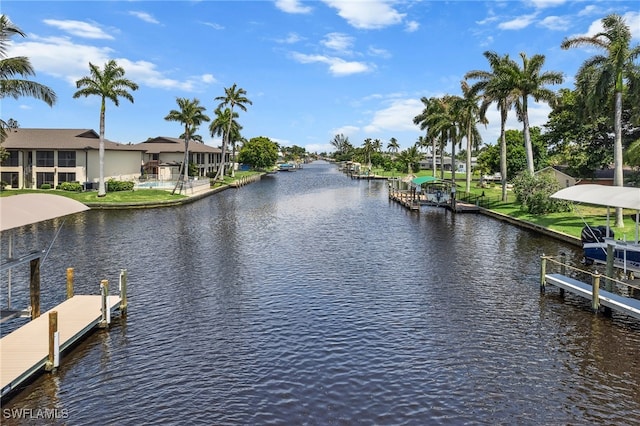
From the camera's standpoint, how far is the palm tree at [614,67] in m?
40.2

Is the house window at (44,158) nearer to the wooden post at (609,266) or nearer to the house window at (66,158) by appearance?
the house window at (66,158)

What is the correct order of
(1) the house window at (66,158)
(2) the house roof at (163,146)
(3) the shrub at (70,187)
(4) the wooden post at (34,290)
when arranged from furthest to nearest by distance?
(2) the house roof at (163,146) → (1) the house window at (66,158) → (3) the shrub at (70,187) → (4) the wooden post at (34,290)

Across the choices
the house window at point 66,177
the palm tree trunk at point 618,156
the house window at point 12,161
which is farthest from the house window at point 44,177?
the palm tree trunk at point 618,156

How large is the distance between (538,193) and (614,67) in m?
13.8

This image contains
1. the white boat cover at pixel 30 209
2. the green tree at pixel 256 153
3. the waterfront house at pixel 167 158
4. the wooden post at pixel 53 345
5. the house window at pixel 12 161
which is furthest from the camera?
the green tree at pixel 256 153

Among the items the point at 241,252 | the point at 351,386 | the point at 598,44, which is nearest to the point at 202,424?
the point at 351,386

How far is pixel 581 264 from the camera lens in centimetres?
3064

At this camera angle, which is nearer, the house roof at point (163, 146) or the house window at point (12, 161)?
the house window at point (12, 161)

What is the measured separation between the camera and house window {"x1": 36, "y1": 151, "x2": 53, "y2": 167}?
7056 cm

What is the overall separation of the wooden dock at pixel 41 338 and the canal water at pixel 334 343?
50 centimetres

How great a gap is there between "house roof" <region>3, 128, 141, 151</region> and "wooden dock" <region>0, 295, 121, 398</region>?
5660cm

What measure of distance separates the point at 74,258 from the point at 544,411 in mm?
28576

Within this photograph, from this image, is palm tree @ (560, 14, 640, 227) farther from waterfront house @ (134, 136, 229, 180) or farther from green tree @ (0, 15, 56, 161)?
waterfront house @ (134, 136, 229, 180)

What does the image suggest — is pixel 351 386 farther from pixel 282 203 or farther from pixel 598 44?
pixel 282 203
